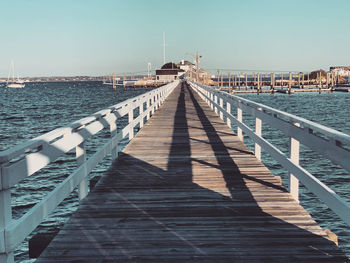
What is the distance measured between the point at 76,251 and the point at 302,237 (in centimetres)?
222

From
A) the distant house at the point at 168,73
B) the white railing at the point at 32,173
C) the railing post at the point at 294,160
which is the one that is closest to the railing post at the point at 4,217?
the white railing at the point at 32,173

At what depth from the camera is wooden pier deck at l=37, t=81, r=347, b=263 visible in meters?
4.06

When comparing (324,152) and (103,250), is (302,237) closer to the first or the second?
(324,152)


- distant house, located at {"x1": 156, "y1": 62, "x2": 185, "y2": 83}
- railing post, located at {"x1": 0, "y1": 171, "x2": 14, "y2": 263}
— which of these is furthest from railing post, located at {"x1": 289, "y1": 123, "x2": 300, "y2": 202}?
distant house, located at {"x1": 156, "y1": 62, "x2": 185, "y2": 83}

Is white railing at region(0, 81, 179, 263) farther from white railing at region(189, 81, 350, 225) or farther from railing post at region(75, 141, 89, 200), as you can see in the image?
white railing at region(189, 81, 350, 225)

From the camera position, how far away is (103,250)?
4.14m

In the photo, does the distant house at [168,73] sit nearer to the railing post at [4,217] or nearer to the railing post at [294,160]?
the railing post at [294,160]

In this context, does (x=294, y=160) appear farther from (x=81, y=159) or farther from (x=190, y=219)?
(x=81, y=159)

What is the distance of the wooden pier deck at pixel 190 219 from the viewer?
4.06 m

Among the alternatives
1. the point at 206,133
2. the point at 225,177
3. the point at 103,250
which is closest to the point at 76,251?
the point at 103,250

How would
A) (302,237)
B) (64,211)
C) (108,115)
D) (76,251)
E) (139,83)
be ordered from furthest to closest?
(139,83) < (64,211) < (108,115) < (302,237) < (76,251)

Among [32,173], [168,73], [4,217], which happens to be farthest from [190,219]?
[168,73]

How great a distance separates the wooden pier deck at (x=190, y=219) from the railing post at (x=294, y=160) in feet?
0.31

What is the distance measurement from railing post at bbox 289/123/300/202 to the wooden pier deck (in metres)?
0.10
